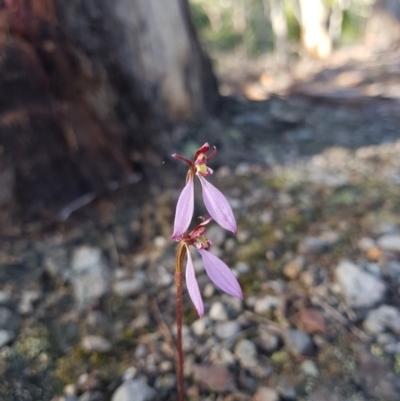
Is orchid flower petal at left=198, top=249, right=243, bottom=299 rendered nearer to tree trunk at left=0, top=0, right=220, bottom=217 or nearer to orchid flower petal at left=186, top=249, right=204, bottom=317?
orchid flower petal at left=186, top=249, right=204, bottom=317

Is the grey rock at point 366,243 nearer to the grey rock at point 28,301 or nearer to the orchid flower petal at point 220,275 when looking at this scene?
the orchid flower petal at point 220,275

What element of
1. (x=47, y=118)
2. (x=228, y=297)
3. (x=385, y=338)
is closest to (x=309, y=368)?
(x=385, y=338)

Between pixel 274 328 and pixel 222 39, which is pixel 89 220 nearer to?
pixel 274 328

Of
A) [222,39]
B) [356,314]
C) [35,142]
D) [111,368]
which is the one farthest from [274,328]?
[222,39]

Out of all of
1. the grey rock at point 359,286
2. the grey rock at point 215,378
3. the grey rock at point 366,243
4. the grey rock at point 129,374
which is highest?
the grey rock at point 129,374

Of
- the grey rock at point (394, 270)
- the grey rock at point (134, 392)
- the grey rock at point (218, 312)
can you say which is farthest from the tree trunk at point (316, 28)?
the grey rock at point (134, 392)

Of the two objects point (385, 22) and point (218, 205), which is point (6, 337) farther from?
point (385, 22)
